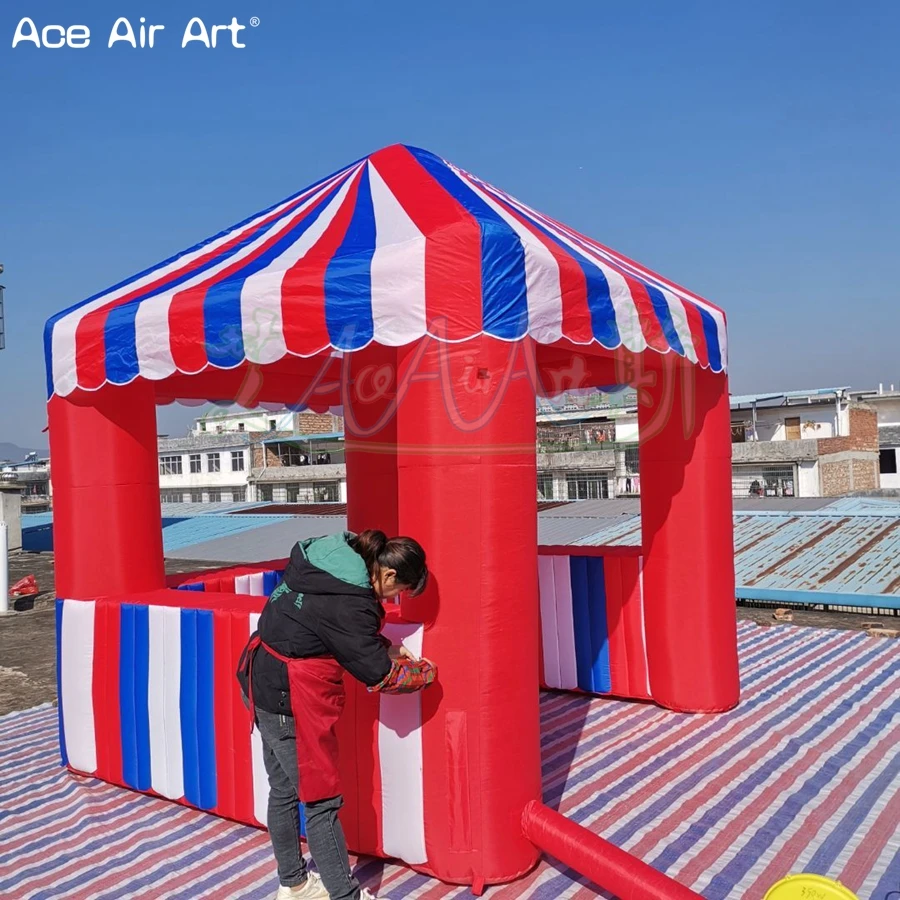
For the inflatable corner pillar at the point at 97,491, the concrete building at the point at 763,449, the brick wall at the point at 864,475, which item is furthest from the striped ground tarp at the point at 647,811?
the brick wall at the point at 864,475

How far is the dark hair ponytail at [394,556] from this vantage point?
2789 mm

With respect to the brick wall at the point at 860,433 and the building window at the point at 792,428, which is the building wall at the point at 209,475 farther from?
the brick wall at the point at 860,433

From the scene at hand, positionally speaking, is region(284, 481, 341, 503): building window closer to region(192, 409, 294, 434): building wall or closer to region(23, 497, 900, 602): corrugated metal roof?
region(192, 409, 294, 434): building wall

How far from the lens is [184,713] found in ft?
12.7

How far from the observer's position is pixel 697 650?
16.2 feet

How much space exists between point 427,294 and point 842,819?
9.47ft

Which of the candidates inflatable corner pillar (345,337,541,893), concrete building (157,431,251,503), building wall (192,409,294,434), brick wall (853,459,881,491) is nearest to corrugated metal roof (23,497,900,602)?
inflatable corner pillar (345,337,541,893)

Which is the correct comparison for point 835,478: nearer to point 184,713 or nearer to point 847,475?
point 847,475

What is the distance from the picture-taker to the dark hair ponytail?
9.15 ft

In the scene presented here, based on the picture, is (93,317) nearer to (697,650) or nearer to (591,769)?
(591,769)

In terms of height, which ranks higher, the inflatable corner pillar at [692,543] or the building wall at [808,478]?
the inflatable corner pillar at [692,543]

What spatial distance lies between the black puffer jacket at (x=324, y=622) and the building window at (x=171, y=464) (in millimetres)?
49358

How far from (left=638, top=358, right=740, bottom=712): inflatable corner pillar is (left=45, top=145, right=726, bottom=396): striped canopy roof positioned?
1.69 ft

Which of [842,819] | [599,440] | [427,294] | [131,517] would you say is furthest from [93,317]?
[599,440]
